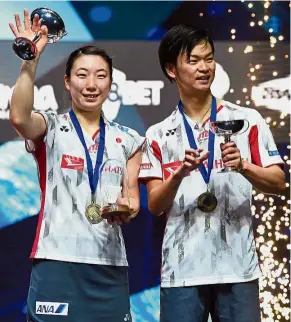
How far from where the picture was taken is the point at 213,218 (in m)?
2.75

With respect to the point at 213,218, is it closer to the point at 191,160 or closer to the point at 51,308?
the point at 191,160

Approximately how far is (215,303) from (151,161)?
2.14ft

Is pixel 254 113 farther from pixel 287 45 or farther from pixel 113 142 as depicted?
pixel 287 45

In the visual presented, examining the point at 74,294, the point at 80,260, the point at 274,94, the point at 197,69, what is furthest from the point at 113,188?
the point at 274,94

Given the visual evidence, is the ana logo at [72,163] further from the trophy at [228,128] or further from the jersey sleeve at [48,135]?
the trophy at [228,128]

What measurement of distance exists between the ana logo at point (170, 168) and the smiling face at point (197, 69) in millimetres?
324

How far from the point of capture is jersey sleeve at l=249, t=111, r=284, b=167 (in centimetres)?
283

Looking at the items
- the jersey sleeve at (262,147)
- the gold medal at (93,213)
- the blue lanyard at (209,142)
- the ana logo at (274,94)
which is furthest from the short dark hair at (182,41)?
the ana logo at (274,94)

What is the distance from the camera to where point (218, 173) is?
9.22 ft

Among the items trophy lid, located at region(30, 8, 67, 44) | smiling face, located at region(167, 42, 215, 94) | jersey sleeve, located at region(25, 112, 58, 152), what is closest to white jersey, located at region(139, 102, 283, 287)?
smiling face, located at region(167, 42, 215, 94)

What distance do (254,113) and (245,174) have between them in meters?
0.39

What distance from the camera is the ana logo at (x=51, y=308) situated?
2596 mm

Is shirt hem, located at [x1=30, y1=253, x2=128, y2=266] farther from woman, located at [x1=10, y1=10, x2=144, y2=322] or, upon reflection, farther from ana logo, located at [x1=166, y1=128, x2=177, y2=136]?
ana logo, located at [x1=166, y1=128, x2=177, y2=136]

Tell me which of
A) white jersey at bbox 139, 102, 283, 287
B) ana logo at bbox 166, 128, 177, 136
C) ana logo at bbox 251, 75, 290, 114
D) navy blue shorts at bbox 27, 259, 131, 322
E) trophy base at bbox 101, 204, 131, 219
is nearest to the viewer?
trophy base at bbox 101, 204, 131, 219
